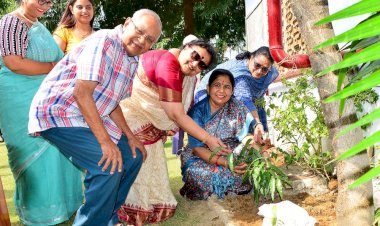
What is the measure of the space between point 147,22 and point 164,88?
80 centimetres

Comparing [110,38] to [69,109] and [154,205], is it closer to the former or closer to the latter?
[69,109]

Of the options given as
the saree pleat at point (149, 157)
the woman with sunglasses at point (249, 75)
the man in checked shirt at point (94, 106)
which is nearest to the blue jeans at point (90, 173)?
the man in checked shirt at point (94, 106)

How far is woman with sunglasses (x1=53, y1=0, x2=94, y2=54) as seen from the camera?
3801mm

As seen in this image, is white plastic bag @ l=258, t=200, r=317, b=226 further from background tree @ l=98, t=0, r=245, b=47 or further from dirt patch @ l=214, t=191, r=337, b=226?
background tree @ l=98, t=0, r=245, b=47

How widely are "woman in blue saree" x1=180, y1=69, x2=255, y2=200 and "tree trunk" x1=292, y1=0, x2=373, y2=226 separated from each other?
4.51ft

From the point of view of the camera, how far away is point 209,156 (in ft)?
12.8

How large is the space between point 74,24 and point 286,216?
7.52ft

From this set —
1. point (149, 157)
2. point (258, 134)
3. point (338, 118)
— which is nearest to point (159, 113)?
point (149, 157)

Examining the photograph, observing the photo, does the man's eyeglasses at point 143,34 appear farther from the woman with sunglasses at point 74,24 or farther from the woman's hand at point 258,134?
the woman's hand at point 258,134

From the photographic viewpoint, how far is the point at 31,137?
11.1 feet

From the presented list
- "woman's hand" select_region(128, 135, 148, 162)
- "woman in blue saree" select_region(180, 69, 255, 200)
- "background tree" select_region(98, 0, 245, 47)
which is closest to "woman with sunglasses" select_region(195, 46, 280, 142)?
"woman in blue saree" select_region(180, 69, 255, 200)

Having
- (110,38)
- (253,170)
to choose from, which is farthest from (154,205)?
(110,38)

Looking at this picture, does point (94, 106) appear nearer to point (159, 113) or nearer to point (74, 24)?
point (159, 113)

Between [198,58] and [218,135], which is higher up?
[198,58]
